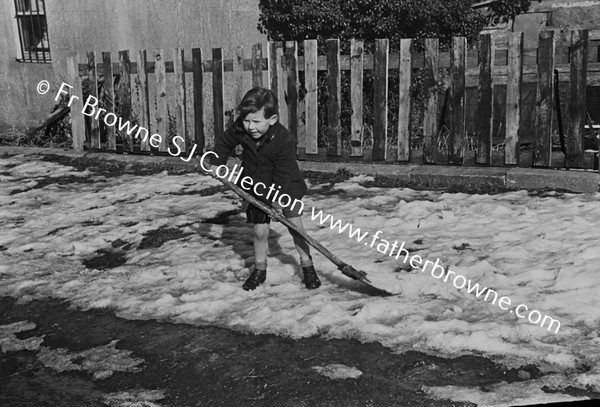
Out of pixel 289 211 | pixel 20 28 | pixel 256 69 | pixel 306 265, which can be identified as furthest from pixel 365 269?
pixel 20 28

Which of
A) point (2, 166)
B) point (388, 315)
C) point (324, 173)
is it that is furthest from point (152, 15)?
point (388, 315)

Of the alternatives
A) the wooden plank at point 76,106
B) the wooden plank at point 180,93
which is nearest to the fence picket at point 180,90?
the wooden plank at point 180,93

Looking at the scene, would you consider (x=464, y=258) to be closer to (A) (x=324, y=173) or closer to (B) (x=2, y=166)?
(A) (x=324, y=173)

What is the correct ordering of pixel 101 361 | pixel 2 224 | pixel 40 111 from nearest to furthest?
pixel 101 361 < pixel 2 224 < pixel 40 111

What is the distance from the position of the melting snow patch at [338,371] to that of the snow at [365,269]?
1.10ft

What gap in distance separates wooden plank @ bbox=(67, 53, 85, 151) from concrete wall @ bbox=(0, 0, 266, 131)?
1664 millimetres

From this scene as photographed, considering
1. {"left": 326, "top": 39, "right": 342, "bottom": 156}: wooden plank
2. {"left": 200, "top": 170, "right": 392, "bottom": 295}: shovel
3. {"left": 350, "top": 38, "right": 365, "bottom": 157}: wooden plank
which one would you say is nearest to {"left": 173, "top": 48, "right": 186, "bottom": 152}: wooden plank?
{"left": 326, "top": 39, "right": 342, "bottom": 156}: wooden plank

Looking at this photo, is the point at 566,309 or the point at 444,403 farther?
the point at 566,309

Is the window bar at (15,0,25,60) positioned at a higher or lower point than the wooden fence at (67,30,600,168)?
higher

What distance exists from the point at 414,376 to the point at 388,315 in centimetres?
70

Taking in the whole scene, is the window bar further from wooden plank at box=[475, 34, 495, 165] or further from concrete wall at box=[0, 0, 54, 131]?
wooden plank at box=[475, 34, 495, 165]

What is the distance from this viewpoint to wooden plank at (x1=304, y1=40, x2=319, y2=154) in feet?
26.6

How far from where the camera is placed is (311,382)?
3531mm

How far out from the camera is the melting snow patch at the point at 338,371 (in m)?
3.57
